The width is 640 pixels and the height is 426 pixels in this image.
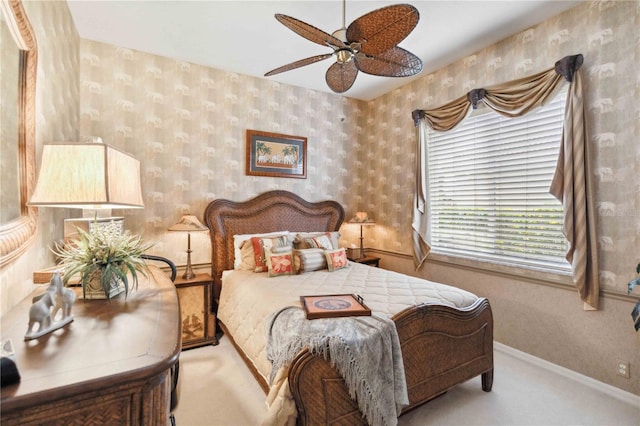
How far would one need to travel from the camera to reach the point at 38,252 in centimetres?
155

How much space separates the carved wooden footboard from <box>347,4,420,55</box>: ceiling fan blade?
1593 millimetres

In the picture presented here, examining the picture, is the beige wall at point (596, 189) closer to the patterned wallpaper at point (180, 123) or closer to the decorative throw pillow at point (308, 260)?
the decorative throw pillow at point (308, 260)

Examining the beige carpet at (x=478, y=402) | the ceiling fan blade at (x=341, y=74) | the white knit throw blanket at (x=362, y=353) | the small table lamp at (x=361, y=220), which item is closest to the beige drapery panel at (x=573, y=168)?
the beige carpet at (x=478, y=402)

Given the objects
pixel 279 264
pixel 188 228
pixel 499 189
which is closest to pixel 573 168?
pixel 499 189

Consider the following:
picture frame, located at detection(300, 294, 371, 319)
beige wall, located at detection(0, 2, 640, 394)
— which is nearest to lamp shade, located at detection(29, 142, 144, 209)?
beige wall, located at detection(0, 2, 640, 394)

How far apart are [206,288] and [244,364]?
835 millimetres

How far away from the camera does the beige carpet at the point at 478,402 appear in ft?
6.40

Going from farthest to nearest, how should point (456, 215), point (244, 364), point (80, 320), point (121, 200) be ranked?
point (456, 215) < point (244, 364) < point (121, 200) < point (80, 320)

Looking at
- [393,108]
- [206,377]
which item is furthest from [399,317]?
[393,108]

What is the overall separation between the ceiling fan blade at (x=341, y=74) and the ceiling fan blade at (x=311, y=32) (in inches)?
12.7

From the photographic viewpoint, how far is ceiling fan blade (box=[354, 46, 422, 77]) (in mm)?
1868

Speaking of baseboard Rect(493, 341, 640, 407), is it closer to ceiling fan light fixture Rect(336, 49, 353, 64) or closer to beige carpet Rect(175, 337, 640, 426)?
beige carpet Rect(175, 337, 640, 426)

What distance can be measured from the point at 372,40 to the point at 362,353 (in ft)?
5.67

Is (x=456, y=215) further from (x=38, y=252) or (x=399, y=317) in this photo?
(x=38, y=252)
